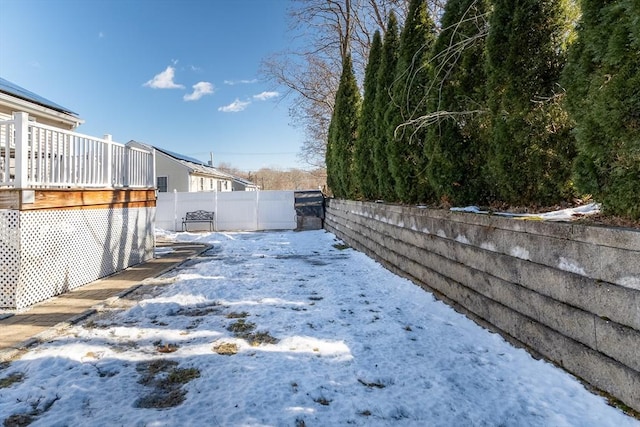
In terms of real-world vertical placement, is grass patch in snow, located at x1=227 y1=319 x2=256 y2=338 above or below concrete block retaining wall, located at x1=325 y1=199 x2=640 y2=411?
below

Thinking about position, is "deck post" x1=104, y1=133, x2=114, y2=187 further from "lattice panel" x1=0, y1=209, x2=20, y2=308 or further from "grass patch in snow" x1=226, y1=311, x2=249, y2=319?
"grass patch in snow" x1=226, y1=311, x2=249, y2=319

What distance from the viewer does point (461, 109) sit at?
373cm

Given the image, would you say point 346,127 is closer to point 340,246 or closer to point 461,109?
point 340,246

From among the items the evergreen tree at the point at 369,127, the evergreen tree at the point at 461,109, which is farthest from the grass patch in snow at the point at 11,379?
the evergreen tree at the point at 369,127

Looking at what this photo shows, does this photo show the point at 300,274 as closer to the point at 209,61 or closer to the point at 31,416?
the point at 31,416

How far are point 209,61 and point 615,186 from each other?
61.1 ft

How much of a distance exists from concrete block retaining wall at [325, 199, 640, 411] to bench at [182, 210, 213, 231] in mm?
11364

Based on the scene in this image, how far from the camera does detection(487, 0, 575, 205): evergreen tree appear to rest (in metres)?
2.63

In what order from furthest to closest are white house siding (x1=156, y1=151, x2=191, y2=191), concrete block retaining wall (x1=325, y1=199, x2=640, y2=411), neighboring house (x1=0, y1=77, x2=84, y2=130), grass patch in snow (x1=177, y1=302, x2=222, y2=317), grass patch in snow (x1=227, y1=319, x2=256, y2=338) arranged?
white house siding (x1=156, y1=151, x2=191, y2=191)
neighboring house (x1=0, y1=77, x2=84, y2=130)
grass patch in snow (x1=177, y1=302, x2=222, y2=317)
grass patch in snow (x1=227, y1=319, x2=256, y2=338)
concrete block retaining wall (x1=325, y1=199, x2=640, y2=411)

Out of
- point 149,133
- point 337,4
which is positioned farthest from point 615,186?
point 149,133

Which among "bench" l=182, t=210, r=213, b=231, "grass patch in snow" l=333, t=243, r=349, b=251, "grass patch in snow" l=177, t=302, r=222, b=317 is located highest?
"bench" l=182, t=210, r=213, b=231

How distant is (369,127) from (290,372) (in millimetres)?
5740

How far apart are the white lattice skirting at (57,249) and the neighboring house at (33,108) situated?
165 inches

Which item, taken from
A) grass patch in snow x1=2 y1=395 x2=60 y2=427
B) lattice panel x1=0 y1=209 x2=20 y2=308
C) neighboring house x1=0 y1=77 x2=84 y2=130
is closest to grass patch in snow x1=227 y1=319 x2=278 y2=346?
grass patch in snow x1=2 y1=395 x2=60 y2=427
